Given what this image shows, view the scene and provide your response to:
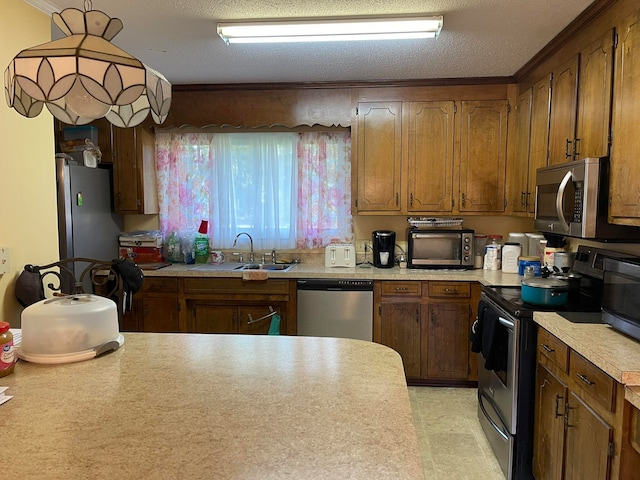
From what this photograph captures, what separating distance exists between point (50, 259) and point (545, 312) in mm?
2551

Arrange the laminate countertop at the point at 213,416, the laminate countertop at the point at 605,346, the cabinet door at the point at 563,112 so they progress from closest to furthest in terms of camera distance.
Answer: the laminate countertop at the point at 213,416 < the laminate countertop at the point at 605,346 < the cabinet door at the point at 563,112

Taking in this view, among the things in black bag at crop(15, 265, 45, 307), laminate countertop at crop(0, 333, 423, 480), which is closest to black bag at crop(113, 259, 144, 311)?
laminate countertop at crop(0, 333, 423, 480)

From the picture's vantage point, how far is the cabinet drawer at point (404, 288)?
342 centimetres

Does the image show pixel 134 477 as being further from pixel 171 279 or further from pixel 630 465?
pixel 171 279

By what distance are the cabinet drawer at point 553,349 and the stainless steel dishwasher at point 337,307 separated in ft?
4.81

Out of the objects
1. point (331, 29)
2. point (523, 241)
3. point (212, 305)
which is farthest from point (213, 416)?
point (523, 241)

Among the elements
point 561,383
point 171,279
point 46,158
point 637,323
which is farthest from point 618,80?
point 171,279

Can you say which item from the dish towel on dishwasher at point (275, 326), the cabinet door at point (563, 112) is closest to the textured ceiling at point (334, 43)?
the cabinet door at point (563, 112)

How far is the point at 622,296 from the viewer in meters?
1.76

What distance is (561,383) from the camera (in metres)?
1.91

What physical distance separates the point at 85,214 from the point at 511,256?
10.9 feet

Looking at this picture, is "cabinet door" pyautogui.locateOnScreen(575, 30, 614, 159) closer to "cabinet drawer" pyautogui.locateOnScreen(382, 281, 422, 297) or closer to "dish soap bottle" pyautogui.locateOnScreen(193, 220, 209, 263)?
"cabinet drawer" pyautogui.locateOnScreen(382, 281, 422, 297)

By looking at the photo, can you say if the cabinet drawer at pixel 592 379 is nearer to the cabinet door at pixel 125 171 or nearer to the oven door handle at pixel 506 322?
the oven door handle at pixel 506 322

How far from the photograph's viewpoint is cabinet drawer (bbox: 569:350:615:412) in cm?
155
